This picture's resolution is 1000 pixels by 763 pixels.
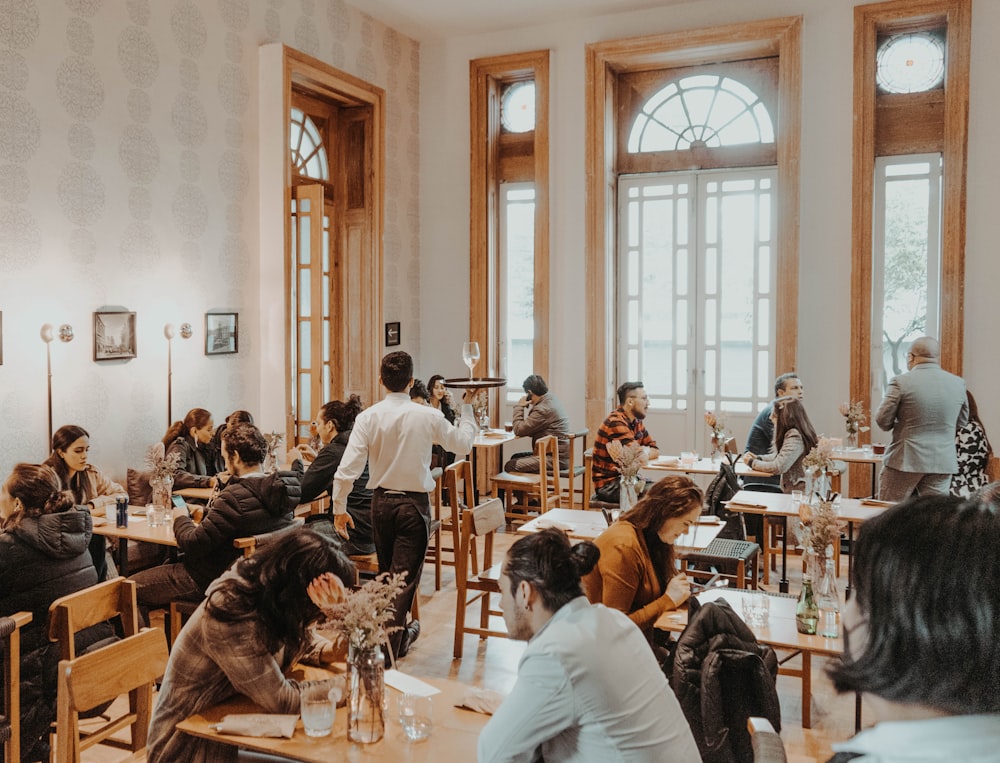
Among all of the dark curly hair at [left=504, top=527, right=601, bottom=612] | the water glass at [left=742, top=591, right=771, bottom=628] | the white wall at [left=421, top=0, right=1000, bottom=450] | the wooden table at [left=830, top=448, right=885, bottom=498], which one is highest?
the white wall at [left=421, top=0, right=1000, bottom=450]

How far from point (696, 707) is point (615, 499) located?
4.15 metres

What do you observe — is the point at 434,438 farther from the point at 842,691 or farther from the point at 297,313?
the point at 842,691

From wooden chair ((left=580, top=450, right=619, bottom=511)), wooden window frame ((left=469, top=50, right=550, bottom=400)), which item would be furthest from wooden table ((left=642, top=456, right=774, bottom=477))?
wooden window frame ((left=469, top=50, right=550, bottom=400))

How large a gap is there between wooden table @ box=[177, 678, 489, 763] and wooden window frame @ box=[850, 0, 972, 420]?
7.05m

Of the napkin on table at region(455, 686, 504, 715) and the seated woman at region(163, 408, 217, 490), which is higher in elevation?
the seated woman at region(163, 408, 217, 490)

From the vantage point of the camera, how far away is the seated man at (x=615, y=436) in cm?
729

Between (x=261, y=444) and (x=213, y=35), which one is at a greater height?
(x=213, y=35)

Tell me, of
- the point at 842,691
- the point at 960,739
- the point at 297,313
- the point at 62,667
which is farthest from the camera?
the point at 297,313

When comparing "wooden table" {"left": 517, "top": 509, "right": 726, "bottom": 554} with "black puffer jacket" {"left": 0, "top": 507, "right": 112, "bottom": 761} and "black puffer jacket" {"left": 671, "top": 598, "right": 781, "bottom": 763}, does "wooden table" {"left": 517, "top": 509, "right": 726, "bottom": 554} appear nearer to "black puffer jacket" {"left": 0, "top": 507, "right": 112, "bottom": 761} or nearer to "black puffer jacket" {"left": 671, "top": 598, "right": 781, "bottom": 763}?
"black puffer jacket" {"left": 671, "top": 598, "right": 781, "bottom": 763}

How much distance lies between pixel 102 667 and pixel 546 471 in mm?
5727

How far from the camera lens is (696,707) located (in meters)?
3.08

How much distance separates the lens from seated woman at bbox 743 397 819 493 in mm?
6645

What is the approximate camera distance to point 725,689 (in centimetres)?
297

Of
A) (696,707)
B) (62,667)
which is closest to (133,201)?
(62,667)
